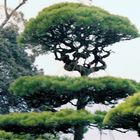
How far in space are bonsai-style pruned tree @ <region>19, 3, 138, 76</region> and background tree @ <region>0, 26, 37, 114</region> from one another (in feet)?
34.8

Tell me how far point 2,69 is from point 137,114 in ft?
50.8

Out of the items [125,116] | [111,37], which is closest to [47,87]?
[111,37]

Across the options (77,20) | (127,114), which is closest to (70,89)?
(77,20)

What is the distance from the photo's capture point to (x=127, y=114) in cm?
839

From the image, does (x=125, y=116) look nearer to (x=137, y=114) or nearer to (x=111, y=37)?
(x=137, y=114)

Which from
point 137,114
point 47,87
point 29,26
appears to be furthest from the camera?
point 29,26

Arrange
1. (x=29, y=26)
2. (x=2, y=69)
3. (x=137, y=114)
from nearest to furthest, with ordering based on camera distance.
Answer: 1. (x=137, y=114)
2. (x=29, y=26)
3. (x=2, y=69)

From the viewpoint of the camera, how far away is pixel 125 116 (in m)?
8.51

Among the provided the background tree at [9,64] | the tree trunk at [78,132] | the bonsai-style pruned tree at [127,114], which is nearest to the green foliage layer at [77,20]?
the tree trunk at [78,132]

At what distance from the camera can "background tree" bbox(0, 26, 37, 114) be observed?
22.9m

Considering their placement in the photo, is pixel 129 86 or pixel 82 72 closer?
pixel 129 86

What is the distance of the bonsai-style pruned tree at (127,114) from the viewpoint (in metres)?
8.27

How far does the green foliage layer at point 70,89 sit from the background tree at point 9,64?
11.1 meters

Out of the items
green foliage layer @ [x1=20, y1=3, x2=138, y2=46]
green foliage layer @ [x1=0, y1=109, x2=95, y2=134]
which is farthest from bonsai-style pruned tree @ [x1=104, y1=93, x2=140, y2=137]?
green foliage layer @ [x1=20, y1=3, x2=138, y2=46]
